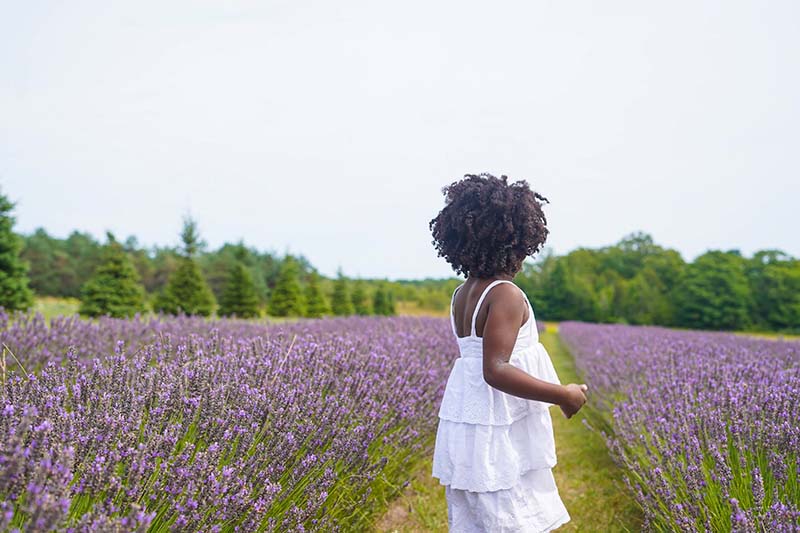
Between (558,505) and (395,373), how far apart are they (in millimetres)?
1438

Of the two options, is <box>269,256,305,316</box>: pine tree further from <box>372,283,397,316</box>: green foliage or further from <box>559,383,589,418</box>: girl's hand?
<box>559,383,589,418</box>: girl's hand

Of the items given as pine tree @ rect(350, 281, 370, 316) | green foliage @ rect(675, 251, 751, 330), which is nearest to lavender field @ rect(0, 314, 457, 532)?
pine tree @ rect(350, 281, 370, 316)

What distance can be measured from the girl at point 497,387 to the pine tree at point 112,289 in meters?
14.9

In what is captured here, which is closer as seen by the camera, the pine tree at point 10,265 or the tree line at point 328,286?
the pine tree at point 10,265

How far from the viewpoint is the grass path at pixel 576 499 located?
3189mm

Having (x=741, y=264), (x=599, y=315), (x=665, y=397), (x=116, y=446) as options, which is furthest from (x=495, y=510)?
(x=741, y=264)

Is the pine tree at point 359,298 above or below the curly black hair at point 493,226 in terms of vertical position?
below

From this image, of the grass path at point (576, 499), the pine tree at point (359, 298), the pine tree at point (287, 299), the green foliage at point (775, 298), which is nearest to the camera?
the grass path at point (576, 499)

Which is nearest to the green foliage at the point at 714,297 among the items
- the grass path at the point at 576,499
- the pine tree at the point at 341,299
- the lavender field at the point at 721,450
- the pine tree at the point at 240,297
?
the pine tree at the point at 341,299

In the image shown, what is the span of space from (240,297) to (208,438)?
20.1 meters

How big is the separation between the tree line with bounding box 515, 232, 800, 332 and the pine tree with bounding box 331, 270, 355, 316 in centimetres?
1547

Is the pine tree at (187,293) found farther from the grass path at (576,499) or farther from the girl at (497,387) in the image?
the girl at (497,387)

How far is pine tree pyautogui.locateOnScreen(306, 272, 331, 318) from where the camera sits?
23.2m

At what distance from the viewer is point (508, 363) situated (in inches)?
70.4
